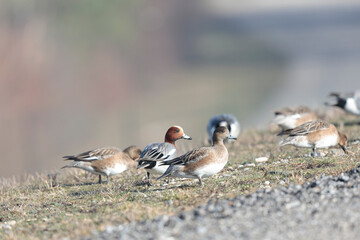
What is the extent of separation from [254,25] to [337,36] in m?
8.72

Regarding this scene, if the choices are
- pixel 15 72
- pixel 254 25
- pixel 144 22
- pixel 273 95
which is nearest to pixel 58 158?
pixel 15 72

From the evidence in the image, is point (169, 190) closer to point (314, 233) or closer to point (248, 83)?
point (314, 233)

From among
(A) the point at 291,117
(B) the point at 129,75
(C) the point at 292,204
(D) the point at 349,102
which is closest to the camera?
(C) the point at 292,204

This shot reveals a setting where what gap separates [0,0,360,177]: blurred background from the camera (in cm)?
2656

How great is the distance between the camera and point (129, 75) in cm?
3584

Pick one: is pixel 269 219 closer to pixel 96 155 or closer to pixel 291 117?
pixel 96 155

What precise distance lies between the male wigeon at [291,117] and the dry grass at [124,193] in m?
1.88

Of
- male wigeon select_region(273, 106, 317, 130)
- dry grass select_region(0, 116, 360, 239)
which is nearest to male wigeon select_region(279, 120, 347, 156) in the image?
dry grass select_region(0, 116, 360, 239)

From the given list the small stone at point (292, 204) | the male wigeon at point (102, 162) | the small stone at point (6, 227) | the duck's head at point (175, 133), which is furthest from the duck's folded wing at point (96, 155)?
the small stone at point (292, 204)

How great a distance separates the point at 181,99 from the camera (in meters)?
32.8

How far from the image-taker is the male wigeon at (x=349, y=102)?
1444 cm

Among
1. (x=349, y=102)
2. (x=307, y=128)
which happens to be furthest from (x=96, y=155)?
(x=349, y=102)

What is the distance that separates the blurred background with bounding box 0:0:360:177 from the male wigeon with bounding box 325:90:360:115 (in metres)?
2.71

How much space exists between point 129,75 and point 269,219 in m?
30.4
